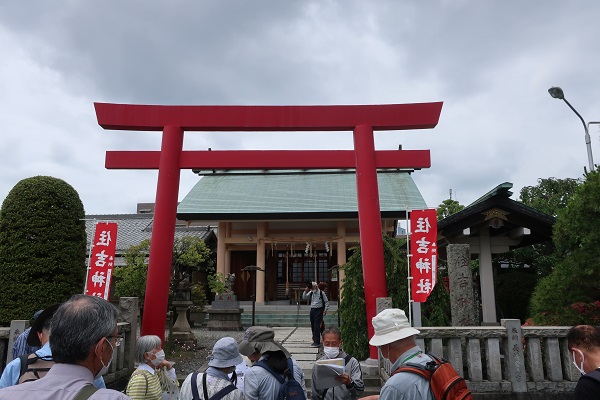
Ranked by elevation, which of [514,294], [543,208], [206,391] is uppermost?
[543,208]

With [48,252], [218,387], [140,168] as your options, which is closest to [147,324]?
[48,252]

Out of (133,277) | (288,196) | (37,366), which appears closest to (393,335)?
(37,366)

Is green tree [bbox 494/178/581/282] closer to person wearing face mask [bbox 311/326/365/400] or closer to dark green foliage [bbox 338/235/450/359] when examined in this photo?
dark green foliage [bbox 338/235/450/359]

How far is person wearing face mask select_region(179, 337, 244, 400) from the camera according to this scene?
2738mm

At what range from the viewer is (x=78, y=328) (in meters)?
1.59

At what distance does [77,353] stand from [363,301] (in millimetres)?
6700

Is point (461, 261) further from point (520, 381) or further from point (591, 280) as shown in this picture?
point (520, 381)

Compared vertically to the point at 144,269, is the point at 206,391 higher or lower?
lower

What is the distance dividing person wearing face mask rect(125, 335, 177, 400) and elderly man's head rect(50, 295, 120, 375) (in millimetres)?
2026

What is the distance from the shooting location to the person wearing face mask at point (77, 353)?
1415mm

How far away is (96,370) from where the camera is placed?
1615mm

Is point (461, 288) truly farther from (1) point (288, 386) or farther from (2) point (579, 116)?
(2) point (579, 116)

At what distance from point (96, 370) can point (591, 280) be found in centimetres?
678

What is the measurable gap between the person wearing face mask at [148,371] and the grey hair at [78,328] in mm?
2096
